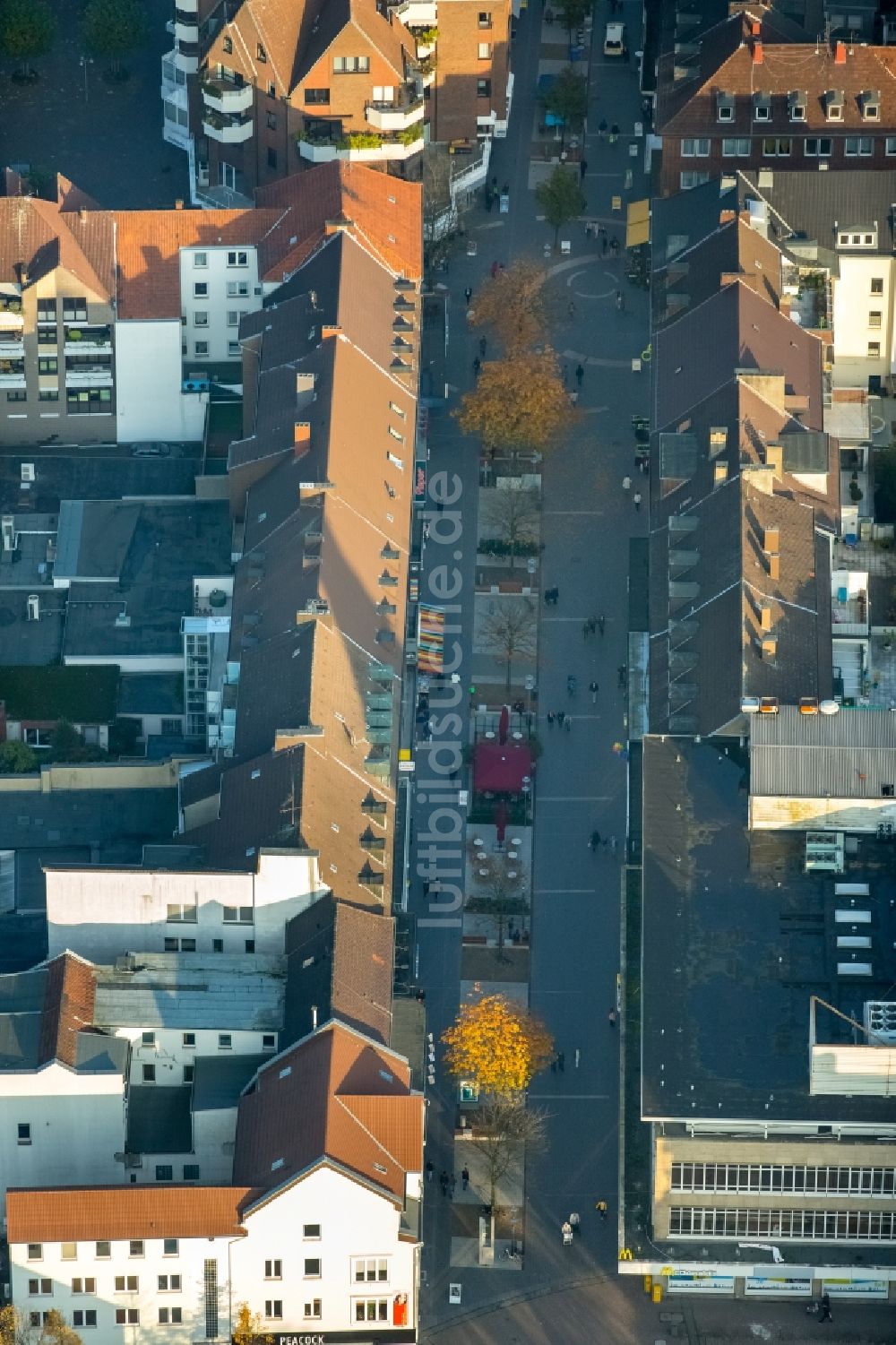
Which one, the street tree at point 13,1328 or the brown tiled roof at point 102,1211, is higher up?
the brown tiled roof at point 102,1211

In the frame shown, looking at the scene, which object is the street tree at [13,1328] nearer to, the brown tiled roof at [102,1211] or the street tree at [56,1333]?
the street tree at [56,1333]

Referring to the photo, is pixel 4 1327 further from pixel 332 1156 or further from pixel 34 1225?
pixel 332 1156

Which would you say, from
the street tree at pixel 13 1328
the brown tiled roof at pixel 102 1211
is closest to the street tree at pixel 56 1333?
the street tree at pixel 13 1328

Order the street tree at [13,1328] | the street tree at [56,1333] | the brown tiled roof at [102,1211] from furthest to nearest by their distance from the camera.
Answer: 1. the brown tiled roof at [102,1211]
2. the street tree at [56,1333]
3. the street tree at [13,1328]

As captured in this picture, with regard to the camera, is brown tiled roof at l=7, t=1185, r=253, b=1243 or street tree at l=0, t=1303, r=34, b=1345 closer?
street tree at l=0, t=1303, r=34, b=1345

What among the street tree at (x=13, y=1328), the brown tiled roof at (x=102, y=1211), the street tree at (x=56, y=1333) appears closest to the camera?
the street tree at (x=13, y=1328)

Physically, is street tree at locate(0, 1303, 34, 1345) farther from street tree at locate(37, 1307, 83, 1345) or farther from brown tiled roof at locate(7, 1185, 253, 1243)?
brown tiled roof at locate(7, 1185, 253, 1243)

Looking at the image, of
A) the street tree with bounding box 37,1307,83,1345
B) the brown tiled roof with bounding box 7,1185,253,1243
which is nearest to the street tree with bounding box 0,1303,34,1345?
the street tree with bounding box 37,1307,83,1345

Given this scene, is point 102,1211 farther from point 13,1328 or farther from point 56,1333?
point 13,1328

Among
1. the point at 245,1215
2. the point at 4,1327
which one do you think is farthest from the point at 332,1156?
the point at 4,1327

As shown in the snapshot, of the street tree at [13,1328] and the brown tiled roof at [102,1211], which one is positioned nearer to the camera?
the street tree at [13,1328]

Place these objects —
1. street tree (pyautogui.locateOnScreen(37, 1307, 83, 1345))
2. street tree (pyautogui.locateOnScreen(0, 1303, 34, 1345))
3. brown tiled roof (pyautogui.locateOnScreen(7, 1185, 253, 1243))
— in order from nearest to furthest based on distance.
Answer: street tree (pyautogui.locateOnScreen(0, 1303, 34, 1345)) → street tree (pyautogui.locateOnScreen(37, 1307, 83, 1345)) → brown tiled roof (pyautogui.locateOnScreen(7, 1185, 253, 1243))
